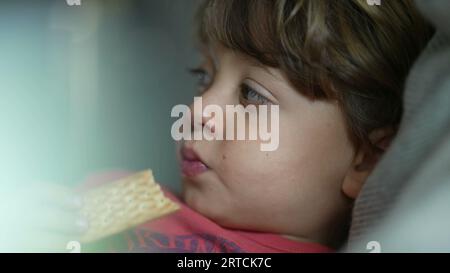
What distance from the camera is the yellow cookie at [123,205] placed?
72 centimetres

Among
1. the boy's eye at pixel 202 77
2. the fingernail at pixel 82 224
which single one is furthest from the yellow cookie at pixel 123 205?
the boy's eye at pixel 202 77

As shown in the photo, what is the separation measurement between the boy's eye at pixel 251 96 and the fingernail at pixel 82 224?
229 mm

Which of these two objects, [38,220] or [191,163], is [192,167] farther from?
[38,220]

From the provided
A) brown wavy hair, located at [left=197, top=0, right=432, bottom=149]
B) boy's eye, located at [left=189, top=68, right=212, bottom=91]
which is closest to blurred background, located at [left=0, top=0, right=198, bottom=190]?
boy's eye, located at [left=189, top=68, right=212, bottom=91]

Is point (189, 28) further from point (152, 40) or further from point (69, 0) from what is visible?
point (69, 0)

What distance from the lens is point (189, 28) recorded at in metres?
0.83

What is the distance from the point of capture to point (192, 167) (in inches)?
29.3

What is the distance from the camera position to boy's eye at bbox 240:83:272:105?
71 centimetres

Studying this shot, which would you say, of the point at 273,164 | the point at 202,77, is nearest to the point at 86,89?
the point at 202,77

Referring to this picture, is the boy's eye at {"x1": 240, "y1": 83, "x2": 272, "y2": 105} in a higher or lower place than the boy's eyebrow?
lower

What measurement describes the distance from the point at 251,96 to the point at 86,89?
213 mm

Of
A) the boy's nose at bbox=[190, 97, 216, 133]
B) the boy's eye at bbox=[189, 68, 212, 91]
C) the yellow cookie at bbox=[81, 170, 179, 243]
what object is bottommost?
the yellow cookie at bbox=[81, 170, 179, 243]

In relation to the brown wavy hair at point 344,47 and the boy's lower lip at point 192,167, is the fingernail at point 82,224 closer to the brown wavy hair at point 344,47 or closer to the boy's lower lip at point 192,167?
the boy's lower lip at point 192,167

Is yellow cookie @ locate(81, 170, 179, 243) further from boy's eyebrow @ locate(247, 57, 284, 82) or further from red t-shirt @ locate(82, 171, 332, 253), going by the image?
boy's eyebrow @ locate(247, 57, 284, 82)
